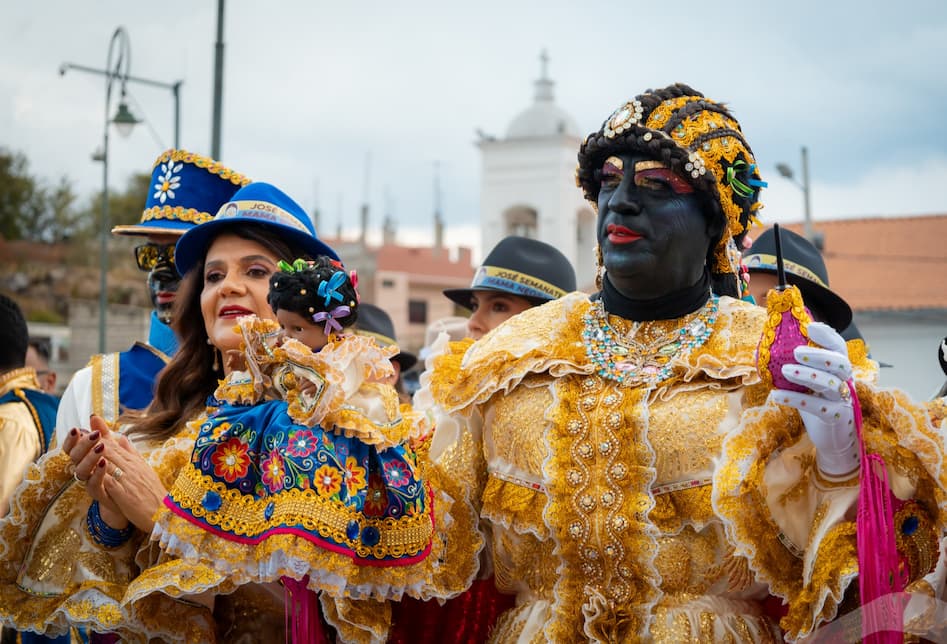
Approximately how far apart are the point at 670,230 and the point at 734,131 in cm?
37

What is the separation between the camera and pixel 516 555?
3846 millimetres

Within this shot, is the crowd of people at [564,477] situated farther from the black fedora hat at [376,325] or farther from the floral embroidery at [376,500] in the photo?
the black fedora hat at [376,325]

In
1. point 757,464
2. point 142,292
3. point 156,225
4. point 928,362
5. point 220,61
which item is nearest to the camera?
point 757,464

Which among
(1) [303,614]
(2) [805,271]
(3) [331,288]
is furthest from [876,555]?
(2) [805,271]

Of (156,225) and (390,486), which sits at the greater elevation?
(156,225)

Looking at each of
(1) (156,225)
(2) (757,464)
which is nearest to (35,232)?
(1) (156,225)

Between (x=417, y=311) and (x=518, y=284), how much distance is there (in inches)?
1565

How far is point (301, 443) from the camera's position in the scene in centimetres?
364

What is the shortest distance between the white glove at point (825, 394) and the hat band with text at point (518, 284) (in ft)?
10.5

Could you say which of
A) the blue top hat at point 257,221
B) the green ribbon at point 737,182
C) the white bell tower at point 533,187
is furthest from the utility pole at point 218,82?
the white bell tower at point 533,187

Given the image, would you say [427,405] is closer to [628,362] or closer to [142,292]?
[628,362]

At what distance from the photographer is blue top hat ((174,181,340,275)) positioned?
453 cm

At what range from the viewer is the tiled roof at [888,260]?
2523cm

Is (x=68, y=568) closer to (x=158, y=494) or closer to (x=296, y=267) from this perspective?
(x=158, y=494)
